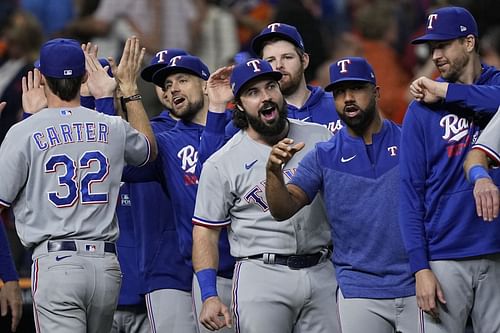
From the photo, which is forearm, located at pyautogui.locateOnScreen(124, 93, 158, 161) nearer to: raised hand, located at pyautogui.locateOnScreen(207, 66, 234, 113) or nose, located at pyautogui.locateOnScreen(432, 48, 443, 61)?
raised hand, located at pyautogui.locateOnScreen(207, 66, 234, 113)

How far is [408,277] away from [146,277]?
1792mm

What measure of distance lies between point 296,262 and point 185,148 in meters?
1.22

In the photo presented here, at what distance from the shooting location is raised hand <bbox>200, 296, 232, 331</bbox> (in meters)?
6.32

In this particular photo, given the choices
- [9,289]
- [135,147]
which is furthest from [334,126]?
[9,289]

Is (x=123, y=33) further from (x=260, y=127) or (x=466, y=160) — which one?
(x=466, y=160)

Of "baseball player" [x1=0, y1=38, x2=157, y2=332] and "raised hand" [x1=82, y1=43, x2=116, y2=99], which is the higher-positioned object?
"raised hand" [x1=82, y1=43, x2=116, y2=99]

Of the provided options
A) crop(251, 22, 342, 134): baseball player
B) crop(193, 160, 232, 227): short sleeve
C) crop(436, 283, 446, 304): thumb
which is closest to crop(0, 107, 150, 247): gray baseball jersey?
crop(193, 160, 232, 227): short sleeve

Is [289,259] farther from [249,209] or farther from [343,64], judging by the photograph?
[343,64]

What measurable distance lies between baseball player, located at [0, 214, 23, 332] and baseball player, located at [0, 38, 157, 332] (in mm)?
322

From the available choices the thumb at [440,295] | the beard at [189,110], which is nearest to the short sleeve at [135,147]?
the beard at [189,110]

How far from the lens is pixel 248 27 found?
473 inches

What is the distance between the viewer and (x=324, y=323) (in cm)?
656

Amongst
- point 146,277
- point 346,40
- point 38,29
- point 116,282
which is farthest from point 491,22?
point 116,282

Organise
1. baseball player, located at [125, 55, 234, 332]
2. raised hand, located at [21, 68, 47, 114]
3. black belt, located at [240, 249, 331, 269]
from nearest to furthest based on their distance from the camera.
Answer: black belt, located at [240, 249, 331, 269]
raised hand, located at [21, 68, 47, 114]
baseball player, located at [125, 55, 234, 332]
